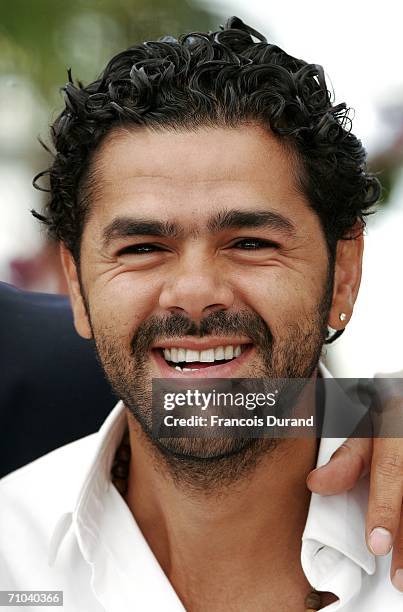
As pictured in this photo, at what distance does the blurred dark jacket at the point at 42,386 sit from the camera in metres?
2.16

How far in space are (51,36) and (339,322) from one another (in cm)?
343

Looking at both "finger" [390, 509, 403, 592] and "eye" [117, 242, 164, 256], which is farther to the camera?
"eye" [117, 242, 164, 256]

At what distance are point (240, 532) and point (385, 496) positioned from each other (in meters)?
0.40

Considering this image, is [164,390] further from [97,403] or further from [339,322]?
[97,403]

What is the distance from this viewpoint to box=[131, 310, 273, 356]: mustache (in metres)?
1.60

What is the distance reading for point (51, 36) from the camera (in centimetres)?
474

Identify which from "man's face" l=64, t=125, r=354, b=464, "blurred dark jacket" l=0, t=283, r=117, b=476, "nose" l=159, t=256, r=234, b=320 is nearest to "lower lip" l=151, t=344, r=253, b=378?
"man's face" l=64, t=125, r=354, b=464

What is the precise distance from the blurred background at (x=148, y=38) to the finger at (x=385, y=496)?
36 centimetres

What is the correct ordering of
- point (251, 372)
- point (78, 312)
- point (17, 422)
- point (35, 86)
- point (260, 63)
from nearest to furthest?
point (251, 372) < point (260, 63) < point (78, 312) < point (17, 422) < point (35, 86)

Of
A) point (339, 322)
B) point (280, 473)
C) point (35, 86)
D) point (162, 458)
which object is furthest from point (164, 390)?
point (35, 86)

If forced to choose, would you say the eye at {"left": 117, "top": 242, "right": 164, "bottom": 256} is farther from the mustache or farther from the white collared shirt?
the white collared shirt

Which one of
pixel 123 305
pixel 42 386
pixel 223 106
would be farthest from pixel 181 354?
pixel 42 386

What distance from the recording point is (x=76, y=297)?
1.95 m

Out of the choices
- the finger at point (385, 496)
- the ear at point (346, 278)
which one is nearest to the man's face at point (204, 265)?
the ear at point (346, 278)
